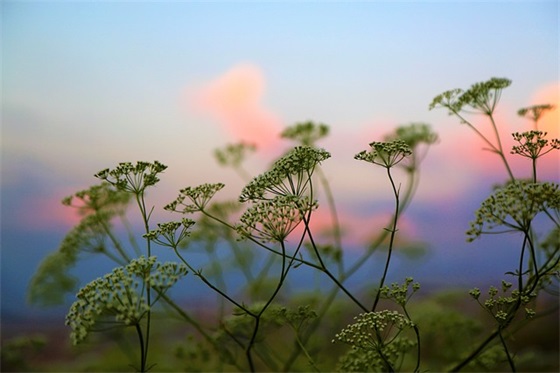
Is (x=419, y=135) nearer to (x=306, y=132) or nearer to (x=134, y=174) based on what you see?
(x=306, y=132)

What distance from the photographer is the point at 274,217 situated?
1.70 m

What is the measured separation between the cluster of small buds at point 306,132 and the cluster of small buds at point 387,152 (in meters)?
1.25

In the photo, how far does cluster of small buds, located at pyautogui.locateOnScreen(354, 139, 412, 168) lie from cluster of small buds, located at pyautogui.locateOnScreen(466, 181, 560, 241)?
303 mm

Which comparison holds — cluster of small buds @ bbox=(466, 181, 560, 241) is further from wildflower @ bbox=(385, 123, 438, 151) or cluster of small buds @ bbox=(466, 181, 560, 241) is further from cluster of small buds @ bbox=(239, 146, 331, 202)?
wildflower @ bbox=(385, 123, 438, 151)

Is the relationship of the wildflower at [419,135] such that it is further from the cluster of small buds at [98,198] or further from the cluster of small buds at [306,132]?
the cluster of small buds at [98,198]

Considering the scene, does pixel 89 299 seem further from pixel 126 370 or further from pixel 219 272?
pixel 126 370

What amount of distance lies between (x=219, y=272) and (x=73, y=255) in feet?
2.51

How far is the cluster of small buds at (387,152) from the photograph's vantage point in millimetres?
1748

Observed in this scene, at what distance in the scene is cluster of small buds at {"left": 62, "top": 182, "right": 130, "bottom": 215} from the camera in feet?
7.88

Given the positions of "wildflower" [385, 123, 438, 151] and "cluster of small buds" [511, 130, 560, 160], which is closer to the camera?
"cluster of small buds" [511, 130, 560, 160]

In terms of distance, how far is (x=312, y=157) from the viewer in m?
1.80

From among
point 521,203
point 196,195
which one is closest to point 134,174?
point 196,195

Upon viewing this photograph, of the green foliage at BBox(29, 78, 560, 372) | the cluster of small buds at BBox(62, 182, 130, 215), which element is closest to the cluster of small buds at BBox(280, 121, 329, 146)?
the green foliage at BBox(29, 78, 560, 372)

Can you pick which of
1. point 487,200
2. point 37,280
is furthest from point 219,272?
point 487,200
